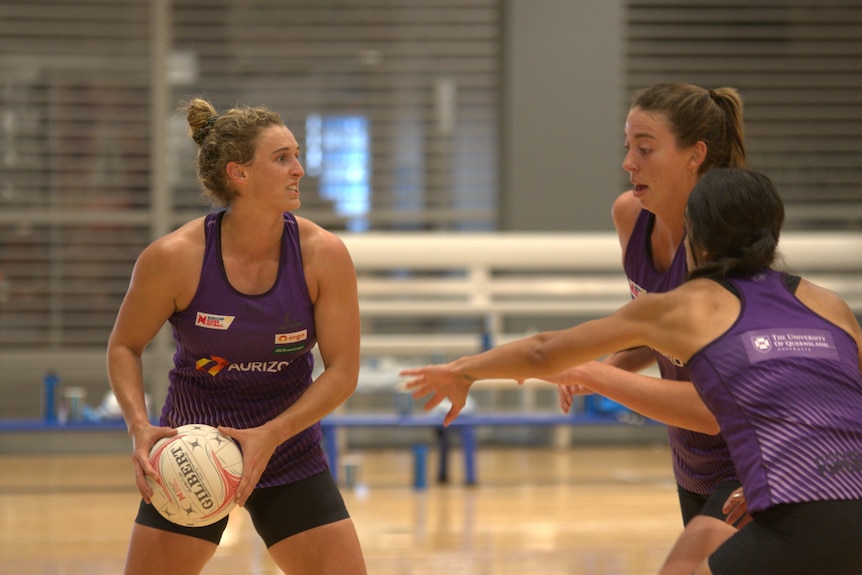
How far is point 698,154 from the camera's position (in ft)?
8.60

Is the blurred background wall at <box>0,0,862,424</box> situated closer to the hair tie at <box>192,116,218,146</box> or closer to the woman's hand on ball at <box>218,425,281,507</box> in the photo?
the hair tie at <box>192,116,218,146</box>

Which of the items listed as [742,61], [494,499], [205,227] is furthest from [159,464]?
[742,61]

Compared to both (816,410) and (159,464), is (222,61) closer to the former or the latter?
(159,464)

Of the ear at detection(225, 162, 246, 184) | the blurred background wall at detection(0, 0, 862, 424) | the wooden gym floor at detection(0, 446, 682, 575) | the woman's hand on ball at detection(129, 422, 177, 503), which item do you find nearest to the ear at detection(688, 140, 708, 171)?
the ear at detection(225, 162, 246, 184)

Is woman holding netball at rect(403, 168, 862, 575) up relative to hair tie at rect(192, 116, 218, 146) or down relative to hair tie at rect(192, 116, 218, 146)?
down

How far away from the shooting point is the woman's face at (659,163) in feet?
8.57

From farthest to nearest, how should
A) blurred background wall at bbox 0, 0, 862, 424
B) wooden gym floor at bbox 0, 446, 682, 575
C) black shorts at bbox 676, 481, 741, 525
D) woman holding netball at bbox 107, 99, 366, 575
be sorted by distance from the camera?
blurred background wall at bbox 0, 0, 862, 424 → wooden gym floor at bbox 0, 446, 682, 575 → woman holding netball at bbox 107, 99, 366, 575 → black shorts at bbox 676, 481, 741, 525

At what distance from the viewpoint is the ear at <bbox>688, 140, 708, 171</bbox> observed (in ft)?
8.58

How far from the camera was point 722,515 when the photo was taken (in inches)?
94.4

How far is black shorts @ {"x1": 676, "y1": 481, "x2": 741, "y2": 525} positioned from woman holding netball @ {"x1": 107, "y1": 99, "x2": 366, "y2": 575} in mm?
809

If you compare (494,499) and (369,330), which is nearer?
(494,499)

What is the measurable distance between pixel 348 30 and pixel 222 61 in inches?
39.0

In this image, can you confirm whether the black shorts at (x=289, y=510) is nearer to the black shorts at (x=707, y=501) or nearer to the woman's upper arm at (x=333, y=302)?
the woman's upper arm at (x=333, y=302)

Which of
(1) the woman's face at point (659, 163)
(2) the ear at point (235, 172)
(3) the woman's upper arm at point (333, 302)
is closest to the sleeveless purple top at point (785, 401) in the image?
(1) the woman's face at point (659, 163)
